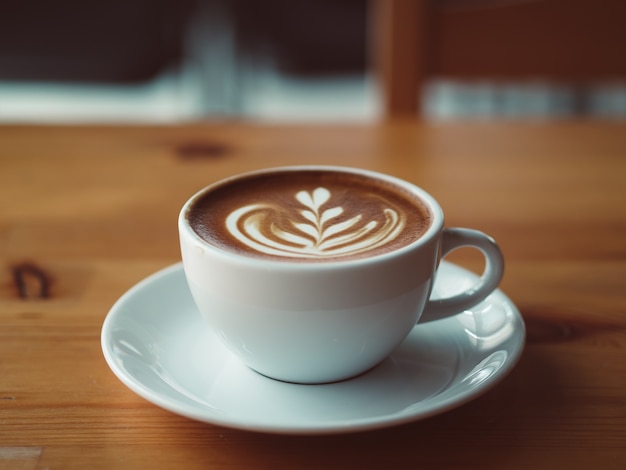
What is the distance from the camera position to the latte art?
1.54 feet

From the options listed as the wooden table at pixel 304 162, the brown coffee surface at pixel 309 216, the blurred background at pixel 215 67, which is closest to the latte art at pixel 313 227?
the brown coffee surface at pixel 309 216

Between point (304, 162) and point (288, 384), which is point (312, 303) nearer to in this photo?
point (288, 384)

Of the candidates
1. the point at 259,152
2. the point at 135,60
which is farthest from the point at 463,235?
the point at 135,60

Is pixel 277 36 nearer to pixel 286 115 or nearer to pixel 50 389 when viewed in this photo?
pixel 286 115

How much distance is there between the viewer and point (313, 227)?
497mm

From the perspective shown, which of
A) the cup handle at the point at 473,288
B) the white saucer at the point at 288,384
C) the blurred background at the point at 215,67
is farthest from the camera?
the blurred background at the point at 215,67

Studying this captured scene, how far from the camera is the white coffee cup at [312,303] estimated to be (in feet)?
1.38

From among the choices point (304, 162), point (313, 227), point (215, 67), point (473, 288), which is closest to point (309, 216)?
point (313, 227)

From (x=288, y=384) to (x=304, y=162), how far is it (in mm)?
461

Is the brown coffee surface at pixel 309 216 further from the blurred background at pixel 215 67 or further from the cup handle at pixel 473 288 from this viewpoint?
the blurred background at pixel 215 67

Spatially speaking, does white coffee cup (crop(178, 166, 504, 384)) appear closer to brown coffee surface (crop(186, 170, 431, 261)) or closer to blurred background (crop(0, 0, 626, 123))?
brown coffee surface (crop(186, 170, 431, 261))

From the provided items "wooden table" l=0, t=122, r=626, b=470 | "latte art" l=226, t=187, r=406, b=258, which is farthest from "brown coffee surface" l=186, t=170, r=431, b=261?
"wooden table" l=0, t=122, r=626, b=470

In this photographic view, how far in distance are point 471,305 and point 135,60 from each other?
2.16 meters

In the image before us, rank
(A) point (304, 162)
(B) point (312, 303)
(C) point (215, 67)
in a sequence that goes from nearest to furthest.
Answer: (B) point (312, 303), (A) point (304, 162), (C) point (215, 67)
